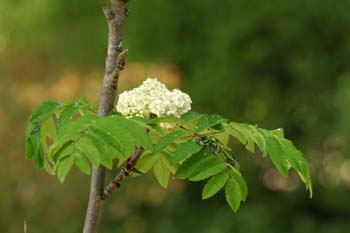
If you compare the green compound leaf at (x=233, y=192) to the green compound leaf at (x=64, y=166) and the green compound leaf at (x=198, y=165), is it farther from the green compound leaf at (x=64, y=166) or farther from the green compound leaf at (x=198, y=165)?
the green compound leaf at (x=64, y=166)

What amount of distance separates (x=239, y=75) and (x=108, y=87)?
675cm

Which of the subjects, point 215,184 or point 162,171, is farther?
point 162,171

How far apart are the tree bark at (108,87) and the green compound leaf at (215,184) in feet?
0.61

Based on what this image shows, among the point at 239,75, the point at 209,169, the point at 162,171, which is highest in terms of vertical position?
the point at 209,169

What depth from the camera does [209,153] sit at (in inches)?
54.4

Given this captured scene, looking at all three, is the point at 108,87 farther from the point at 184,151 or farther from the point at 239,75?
the point at 239,75

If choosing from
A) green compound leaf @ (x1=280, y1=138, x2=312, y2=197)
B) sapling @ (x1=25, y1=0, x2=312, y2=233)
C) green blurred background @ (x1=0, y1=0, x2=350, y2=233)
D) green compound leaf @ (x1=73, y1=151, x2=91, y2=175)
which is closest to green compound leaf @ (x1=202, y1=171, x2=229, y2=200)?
sapling @ (x1=25, y1=0, x2=312, y2=233)

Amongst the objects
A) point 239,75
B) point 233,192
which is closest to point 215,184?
point 233,192

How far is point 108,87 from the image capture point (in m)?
1.41

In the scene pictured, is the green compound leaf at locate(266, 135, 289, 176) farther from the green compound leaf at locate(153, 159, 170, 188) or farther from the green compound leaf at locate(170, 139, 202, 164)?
the green compound leaf at locate(153, 159, 170, 188)

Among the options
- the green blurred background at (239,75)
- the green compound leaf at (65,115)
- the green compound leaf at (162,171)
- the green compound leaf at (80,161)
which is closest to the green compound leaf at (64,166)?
the green compound leaf at (80,161)

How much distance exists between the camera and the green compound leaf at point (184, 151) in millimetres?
1324

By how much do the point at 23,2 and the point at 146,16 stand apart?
4.46 ft

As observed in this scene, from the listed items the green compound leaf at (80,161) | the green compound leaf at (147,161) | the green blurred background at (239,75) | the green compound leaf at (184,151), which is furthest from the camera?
the green blurred background at (239,75)
